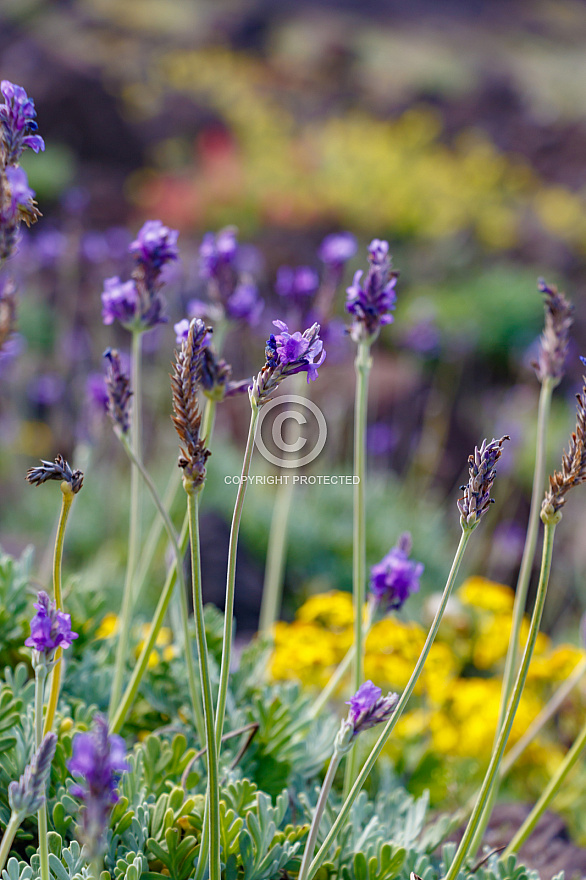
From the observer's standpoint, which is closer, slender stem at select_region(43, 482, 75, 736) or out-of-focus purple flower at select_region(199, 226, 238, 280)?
slender stem at select_region(43, 482, 75, 736)

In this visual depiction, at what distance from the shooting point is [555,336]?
124cm

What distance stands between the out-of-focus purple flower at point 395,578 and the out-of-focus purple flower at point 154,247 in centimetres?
65

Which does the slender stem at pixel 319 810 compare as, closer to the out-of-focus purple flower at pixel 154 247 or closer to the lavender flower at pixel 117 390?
the lavender flower at pixel 117 390

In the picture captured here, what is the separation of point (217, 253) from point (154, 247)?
0.87ft

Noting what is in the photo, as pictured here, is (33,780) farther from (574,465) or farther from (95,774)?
(574,465)

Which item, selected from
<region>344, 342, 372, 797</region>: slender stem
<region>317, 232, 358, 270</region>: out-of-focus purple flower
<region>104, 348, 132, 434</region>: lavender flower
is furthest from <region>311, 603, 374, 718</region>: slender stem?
<region>317, 232, 358, 270</region>: out-of-focus purple flower

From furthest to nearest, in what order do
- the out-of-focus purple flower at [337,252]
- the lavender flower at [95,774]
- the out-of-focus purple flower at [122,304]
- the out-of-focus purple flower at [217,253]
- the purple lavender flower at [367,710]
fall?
the out-of-focus purple flower at [337,252] < the out-of-focus purple flower at [217,253] < the out-of-focus purple flower at [122,304] < the purple lavender flower at [367,710] < the lavender flower at [95,774]

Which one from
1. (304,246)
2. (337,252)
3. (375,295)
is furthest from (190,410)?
(304,246)

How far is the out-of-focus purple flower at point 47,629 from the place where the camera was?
2.49 feet

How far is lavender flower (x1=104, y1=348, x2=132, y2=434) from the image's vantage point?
1.05 metres

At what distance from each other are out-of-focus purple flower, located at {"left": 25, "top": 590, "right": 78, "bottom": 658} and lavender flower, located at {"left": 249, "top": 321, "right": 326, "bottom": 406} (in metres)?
0.31

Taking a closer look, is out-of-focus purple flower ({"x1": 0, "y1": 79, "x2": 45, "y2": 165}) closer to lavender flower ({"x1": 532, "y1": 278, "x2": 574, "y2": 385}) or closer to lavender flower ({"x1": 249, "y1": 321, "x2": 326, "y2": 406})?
lavender flower ({"x1": 249, "y1": 321, "x2": 326, "y2": 406})

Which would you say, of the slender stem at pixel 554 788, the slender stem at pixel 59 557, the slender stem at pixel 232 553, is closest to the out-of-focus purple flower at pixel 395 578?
the slender stem at pixel 554 788

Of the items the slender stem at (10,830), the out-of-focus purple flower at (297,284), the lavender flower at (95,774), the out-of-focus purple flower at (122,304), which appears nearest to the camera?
the lavender flower at (95,774)
